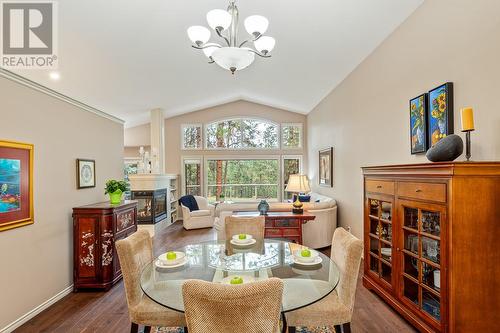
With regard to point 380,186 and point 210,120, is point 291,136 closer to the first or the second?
point 210,120

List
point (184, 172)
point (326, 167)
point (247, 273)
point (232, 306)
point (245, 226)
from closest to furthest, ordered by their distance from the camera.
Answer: point (232, 306) → point (247, 273) → point (245, 226) → point (326, 167) → point (184, 172)

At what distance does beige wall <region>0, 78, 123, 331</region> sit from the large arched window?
4.78m

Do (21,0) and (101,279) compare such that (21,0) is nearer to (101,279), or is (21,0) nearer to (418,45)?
(101,279)

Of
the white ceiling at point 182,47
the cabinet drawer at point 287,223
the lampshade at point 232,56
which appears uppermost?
the white ceiling at point 182,47

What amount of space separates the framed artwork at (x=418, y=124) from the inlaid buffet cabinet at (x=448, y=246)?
0.60 meters

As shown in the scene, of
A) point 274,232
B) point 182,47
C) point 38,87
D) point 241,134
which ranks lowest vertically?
point 274,232

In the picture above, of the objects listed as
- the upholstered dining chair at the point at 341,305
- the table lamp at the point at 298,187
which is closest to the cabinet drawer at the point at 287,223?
the table lamp at the point at 298,187

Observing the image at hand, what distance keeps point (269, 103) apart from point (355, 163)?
4.10 meters

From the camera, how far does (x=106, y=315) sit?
2709 millimetres

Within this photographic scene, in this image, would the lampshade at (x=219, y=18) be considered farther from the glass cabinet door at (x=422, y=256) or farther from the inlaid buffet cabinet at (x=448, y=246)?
the glass cabinet door at (x=422, y=256)

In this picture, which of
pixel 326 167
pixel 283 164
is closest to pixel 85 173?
pixel 326 167

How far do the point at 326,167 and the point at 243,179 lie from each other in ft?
9.61

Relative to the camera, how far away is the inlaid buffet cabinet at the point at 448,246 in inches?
73.9

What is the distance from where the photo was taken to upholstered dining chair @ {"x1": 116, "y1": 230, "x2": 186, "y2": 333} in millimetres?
1823
